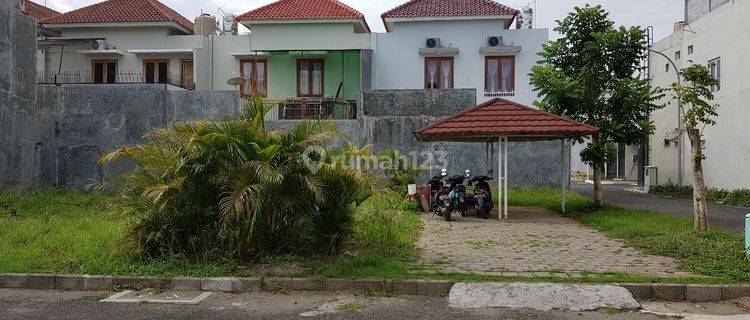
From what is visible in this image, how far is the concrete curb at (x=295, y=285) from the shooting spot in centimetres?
680

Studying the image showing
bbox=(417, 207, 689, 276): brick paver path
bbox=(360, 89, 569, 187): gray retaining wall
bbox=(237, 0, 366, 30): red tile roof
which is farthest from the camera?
bbox=(237, 0, 366, 30): red tile roof

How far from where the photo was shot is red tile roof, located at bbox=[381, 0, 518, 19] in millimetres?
24188

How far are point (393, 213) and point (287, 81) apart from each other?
17159 mm

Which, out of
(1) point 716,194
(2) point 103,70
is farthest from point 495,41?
(2) point 103,70

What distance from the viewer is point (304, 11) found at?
82.6 ft

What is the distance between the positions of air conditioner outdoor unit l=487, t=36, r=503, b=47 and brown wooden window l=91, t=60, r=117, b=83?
629 inches

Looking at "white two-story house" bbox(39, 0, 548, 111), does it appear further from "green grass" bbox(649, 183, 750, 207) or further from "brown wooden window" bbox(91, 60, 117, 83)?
"green grass" bbox(649, 183, 750, 207)

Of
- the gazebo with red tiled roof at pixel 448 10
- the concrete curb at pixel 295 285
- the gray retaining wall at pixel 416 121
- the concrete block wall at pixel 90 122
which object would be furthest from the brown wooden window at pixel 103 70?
the concrete curb at pixel 295 285

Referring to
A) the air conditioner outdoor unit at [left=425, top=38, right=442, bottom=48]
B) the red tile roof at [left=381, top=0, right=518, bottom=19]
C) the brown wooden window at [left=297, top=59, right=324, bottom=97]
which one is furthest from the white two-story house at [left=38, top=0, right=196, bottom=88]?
the air conditioner outdoor unit at [left=425, top=38, right=442, bottom=48]

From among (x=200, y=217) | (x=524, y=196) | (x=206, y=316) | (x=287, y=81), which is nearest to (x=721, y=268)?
(x=206, y=316)

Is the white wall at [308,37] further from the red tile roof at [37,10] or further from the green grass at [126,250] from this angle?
the green grass at [126,250]

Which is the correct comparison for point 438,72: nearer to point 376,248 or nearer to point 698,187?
point 698,187

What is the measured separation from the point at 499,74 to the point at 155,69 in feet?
48.1

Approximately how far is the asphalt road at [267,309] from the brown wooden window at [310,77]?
1880 cm
